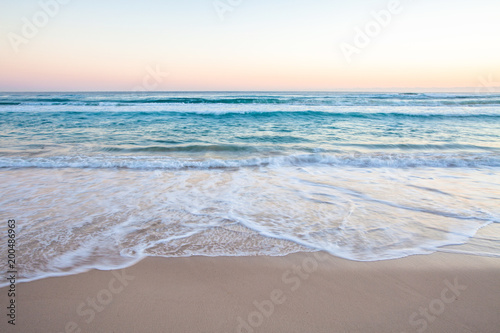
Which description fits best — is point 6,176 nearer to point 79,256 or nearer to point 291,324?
point 79,256

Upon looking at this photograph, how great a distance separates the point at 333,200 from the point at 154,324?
310cm

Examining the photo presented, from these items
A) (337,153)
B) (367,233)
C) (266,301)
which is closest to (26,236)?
(266,301)

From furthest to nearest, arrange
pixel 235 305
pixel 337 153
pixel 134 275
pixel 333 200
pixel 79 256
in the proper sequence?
pixel 337 153, pixel 333 200, pixel 79 256, pixel 134 275, pixel 235 305

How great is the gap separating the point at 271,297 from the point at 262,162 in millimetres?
4642

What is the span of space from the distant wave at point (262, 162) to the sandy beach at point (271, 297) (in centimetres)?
394

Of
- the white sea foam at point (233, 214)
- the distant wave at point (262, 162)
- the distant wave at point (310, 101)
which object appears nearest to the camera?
the white sea foam at point (233, 214)

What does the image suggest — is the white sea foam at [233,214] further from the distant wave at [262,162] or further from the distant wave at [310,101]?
the distant wave at [310,101]

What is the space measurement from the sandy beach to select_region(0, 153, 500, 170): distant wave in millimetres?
3941

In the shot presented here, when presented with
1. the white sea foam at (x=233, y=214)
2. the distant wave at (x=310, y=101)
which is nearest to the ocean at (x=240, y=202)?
the white sea foam at (x=233, y=214)

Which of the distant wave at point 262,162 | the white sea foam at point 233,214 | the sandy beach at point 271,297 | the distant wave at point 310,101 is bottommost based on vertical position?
the sandy beach at point 271,297

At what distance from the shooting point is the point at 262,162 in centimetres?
659

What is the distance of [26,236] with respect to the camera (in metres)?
2.98

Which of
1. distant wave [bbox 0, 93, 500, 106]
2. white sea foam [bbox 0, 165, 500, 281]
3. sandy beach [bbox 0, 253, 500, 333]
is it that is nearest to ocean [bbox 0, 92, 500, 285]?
white sea foam [bbox 0, 165, 500, 281]

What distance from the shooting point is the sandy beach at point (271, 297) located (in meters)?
1.84
